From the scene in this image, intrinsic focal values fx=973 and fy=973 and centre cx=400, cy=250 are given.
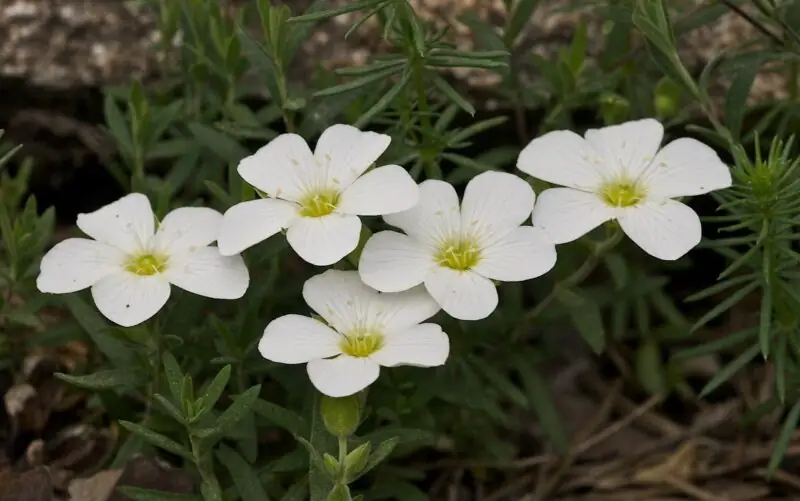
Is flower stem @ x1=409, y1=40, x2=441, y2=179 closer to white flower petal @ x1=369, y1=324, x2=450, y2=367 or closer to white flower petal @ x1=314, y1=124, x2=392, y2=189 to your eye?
white flower petal @ x1=314, y1=124, x2=392, y2=189

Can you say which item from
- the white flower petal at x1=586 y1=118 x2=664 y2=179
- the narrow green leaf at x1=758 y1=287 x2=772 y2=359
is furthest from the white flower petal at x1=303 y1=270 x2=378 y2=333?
the narrow green leaf at x1=758 y1=287 x2=772 y2=359

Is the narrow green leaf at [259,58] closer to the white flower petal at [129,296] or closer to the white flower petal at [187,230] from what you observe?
the white flower petal at [187,230]

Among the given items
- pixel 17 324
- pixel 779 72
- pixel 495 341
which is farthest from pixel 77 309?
pixel 779 72

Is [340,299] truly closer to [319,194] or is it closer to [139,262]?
[319,194]

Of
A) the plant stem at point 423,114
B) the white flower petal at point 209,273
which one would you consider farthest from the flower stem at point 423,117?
the white flower petal at point 209,273

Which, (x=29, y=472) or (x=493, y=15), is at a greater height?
(x=493, y=15)

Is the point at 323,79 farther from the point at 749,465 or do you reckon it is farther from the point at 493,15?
the point at 749,465
